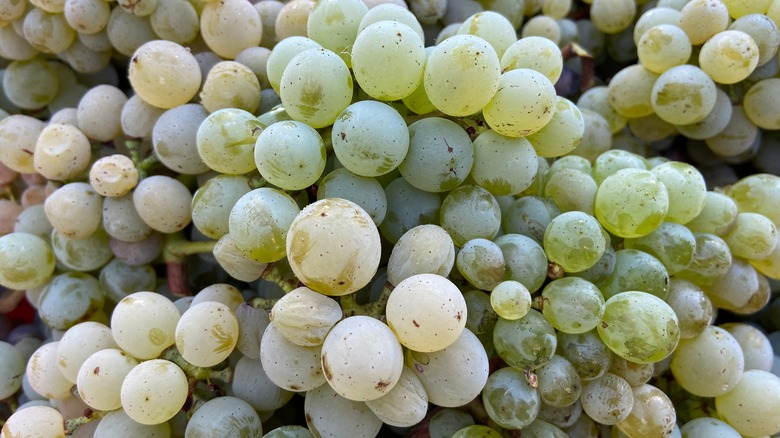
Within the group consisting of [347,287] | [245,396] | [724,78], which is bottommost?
[245,396]

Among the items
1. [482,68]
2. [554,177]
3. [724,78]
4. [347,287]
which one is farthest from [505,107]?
[724,78]

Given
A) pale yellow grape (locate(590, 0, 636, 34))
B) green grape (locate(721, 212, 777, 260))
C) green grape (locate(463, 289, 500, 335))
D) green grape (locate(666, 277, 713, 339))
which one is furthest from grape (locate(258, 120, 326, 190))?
pale yellow grape (locate(590, 0, 636, 34))

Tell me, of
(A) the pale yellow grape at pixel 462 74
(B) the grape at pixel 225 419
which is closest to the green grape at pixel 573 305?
(A) the pale yellow grape at pixel 462 74

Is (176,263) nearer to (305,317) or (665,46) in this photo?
(305,317)

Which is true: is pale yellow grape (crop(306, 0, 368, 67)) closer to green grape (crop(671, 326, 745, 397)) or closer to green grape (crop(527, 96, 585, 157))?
green grape (crop(527, 96, 585, 157))

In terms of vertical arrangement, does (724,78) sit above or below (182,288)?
above

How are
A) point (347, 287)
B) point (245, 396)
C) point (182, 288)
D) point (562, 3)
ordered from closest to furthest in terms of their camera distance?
point (347, 287), point (245, 396), point (182, 288), point (562, 3)

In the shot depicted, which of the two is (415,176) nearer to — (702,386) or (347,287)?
(347,287)
